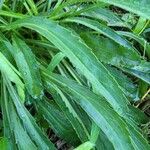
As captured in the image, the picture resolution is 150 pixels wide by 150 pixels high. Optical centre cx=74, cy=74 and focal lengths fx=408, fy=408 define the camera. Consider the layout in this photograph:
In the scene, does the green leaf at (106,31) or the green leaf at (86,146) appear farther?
the green leaf at (106,31)

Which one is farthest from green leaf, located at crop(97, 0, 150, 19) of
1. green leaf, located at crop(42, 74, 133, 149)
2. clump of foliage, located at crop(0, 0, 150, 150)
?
green leaf, located at crop(42, 74, 133, 149)

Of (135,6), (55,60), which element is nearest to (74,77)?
(55,60)

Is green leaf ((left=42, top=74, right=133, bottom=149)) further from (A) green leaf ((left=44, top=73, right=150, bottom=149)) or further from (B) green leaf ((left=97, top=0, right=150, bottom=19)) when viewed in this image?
(B) green leaf ((left=97, top=0, right=150, bottom=19))

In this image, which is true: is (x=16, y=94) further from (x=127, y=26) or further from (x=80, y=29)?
(x=127, y=26)

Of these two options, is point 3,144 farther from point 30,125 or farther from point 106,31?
point 106,31

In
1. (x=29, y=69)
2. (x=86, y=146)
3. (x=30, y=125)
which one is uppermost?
(x=29, y=69)

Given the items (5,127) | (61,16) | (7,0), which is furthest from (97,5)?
(5,127)

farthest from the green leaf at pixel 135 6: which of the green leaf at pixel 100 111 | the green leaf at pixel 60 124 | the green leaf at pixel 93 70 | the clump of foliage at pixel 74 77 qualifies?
the green leaf at pixel 60 124

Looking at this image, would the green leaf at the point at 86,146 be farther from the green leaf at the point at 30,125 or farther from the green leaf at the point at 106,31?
the green leaf at the point at 106,31

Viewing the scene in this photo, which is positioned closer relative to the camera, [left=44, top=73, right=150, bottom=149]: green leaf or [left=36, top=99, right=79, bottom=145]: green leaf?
[left=44, top=73, right=150, bottom=149]: green leaf
